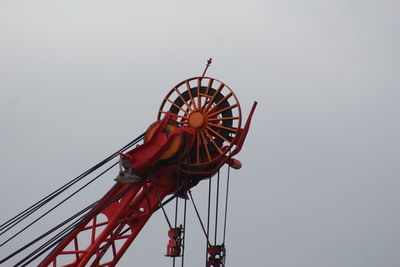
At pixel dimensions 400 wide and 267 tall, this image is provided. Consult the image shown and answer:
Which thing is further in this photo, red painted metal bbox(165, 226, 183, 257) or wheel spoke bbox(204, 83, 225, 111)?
red painted metal bbox(165, 226, 183, 257)

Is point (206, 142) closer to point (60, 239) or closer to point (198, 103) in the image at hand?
point (198, 103)

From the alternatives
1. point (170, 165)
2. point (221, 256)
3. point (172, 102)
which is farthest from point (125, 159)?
point (221, 256)

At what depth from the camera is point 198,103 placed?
1864 cm

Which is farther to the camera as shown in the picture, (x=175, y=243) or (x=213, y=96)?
(x=175, y=243)

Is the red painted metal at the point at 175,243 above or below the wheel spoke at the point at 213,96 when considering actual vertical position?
below

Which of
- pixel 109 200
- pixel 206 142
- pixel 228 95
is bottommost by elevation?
pixel 109 200

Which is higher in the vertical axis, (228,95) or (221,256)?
(228,95)

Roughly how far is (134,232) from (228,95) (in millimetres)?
4638

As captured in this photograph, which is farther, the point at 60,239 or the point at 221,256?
the point at 221,256

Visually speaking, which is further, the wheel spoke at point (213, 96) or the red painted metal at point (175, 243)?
the red painted metal at point (175, 243)

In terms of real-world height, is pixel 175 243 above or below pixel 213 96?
below

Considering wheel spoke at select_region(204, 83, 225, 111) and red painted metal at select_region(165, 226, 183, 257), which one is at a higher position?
wheel spoke at select_region(204, 83, 225, 111)

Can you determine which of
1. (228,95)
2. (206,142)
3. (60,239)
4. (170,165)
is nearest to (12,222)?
(60,239)

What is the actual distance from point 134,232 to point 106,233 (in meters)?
0.93
